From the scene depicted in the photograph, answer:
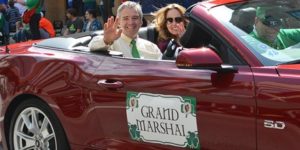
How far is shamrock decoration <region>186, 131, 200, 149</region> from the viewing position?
343 cm

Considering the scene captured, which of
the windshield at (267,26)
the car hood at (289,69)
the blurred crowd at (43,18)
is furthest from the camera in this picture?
the blurred crowd at (43,18)

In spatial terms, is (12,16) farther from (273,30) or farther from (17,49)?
(273,30)

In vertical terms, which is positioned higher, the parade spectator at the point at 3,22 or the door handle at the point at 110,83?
the door handle at the point at 110,83

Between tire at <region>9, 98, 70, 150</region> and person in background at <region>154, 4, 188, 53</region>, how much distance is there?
119 centimetres

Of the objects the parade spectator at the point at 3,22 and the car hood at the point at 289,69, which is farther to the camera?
the parade spectator at the point at 3,22

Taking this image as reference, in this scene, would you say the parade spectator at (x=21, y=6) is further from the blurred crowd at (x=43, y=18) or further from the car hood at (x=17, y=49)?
the car hood at (x=17, y=49)

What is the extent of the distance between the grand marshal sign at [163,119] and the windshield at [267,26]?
1.65 ft

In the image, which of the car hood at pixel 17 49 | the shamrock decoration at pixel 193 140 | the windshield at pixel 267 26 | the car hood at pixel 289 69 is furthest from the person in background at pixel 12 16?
the car hood at pixel 289 69

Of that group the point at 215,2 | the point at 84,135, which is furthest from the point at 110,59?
the point at 215,2

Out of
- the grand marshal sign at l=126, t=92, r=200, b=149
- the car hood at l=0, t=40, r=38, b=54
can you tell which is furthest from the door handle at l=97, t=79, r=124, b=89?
the car hood at l=0, t=40, r=38, b=54

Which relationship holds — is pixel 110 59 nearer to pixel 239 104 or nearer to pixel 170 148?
pixel 170 148

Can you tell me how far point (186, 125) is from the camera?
3.46 m

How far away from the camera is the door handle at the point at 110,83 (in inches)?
152

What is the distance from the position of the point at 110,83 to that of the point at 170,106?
557 millimetres
